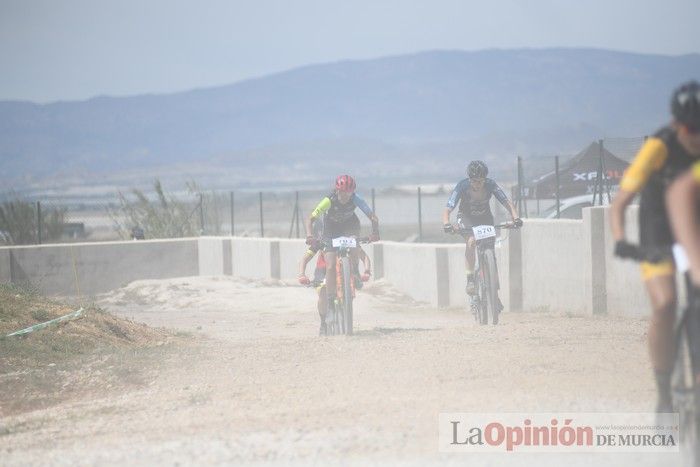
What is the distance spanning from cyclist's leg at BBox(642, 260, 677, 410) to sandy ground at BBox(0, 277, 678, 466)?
1.59 feet

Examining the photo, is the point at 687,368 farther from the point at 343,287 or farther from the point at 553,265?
the point at 553,265

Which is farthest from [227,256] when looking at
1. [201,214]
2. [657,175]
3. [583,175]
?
[657,175]

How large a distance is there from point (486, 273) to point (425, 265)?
621 cm

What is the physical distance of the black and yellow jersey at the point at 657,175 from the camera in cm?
704

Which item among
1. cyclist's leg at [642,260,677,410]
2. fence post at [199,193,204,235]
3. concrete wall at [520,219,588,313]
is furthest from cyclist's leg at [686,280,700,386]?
fence post at [199,193,204,235]

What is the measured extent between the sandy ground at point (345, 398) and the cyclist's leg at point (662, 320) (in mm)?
483

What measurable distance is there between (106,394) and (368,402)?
2.87 m

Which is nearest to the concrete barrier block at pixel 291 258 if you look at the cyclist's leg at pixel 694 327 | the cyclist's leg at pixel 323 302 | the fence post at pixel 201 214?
the fence post at pixel 201 214

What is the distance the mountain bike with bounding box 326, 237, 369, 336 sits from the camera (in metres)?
14.5

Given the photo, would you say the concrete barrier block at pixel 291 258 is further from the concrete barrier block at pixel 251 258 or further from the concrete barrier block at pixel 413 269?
the concrete barrier block at pixel 413 269

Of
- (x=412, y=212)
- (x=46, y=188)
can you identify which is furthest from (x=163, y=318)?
(x=46, y=188)

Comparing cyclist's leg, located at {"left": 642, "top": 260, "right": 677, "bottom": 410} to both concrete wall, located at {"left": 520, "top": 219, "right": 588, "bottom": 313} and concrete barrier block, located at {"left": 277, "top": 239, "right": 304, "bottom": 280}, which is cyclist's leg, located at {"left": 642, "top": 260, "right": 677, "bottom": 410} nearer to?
concrete wall, located at {"left": 520, "top": 219, "right": 588, "bottom": 313}

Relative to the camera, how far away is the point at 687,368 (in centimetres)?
734

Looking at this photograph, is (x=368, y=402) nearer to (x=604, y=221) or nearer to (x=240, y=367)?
(x=240, y=367)
